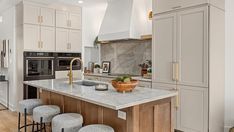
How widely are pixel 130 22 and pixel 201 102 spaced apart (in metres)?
2.40

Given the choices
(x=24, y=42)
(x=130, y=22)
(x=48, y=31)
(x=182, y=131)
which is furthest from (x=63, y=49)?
(x=182, y=131)

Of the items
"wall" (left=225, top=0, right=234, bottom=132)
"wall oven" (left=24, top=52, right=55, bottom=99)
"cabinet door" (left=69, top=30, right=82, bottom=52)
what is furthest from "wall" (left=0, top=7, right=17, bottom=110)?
"wall" (left=225, top=0, right=234, bottom=132)

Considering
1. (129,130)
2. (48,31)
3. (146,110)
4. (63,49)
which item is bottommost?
(129,130)

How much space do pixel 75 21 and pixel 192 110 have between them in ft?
13.3

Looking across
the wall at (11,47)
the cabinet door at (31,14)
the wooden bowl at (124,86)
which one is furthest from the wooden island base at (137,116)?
the wall at (11,47)

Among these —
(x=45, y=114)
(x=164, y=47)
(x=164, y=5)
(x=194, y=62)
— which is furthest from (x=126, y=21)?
(x=45, y=114)

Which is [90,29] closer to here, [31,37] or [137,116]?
[31,37]

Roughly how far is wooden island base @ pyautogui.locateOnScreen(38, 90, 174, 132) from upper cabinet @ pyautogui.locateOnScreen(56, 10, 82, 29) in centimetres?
313

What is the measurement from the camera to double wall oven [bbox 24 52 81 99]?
4910mm

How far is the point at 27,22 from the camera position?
486cm

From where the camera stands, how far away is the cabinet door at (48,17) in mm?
5121

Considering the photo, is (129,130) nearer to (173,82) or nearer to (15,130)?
A: (173,82)

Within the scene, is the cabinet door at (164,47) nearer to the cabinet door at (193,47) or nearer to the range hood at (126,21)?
the cabinet door at (193,47)

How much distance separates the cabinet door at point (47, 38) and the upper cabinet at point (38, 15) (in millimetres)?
154
